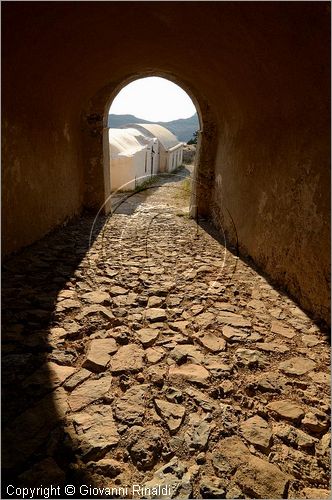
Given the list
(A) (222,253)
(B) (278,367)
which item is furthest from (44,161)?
(B) (278,367)

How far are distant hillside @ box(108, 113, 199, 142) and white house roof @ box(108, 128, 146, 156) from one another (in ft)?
184

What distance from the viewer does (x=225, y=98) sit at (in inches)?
238

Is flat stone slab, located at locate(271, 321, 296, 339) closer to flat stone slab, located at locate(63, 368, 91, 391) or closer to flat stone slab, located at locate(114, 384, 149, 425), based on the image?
flat stone slab, located at locate(114, 384, 149, 425)

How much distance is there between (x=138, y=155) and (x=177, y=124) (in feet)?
287

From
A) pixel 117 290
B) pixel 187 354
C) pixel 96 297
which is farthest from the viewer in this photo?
pixel 117 290

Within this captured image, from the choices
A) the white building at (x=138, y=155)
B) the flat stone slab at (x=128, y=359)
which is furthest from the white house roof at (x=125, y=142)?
the flat stone slab at (x=128, y=359)

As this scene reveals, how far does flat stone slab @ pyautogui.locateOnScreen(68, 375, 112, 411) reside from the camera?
2.11 meters

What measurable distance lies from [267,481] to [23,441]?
4.56 feet

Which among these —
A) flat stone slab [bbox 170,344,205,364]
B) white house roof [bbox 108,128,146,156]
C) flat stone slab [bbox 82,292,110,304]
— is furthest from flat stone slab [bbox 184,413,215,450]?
white house roof [bbox 108,128,146,156]

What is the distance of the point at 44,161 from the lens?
5.52 meters

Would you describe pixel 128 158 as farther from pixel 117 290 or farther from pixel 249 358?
pixel 249 358

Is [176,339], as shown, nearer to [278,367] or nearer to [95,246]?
[278,367]

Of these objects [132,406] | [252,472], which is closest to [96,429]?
[132,406]

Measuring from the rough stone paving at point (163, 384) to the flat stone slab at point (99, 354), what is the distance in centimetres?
1
